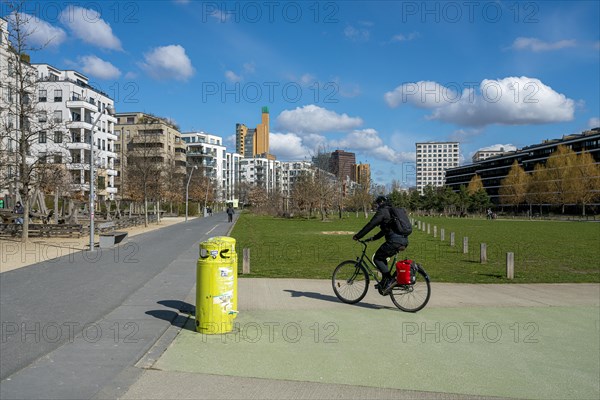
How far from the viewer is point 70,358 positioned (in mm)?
5656

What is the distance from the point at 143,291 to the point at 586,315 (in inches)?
309

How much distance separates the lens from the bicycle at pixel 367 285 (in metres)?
8.30

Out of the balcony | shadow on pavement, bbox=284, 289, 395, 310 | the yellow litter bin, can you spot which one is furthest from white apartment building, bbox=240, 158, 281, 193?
the yellow litter bin

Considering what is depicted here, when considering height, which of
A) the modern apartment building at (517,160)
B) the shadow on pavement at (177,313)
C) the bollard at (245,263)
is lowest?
the shadow on pavement at (177,313)

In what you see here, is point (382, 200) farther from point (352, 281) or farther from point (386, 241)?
point (352, 281)

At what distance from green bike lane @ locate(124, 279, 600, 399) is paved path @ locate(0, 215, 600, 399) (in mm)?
20

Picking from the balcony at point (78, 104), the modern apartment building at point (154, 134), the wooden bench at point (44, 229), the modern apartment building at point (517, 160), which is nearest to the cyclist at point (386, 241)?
the wooden bench at point (44, 229)

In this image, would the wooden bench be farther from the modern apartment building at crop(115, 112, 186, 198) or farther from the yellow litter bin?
the modern apartment building at crop(115, 112, 186, 198)

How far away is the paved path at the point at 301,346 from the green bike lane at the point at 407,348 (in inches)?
0.8

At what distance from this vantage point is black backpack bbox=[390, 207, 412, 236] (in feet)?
27.1

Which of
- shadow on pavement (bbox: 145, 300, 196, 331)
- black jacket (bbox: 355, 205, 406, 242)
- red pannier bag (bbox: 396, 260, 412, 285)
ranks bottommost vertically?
shadow on pavement (bbox: 145, 300, 196, 331)

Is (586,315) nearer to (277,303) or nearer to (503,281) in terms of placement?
(503,281)

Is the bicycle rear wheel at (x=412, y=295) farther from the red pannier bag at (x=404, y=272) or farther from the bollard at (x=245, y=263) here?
the bollard at (x=245, y=263)

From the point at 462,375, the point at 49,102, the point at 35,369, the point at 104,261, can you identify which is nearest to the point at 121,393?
the point at 35,369
